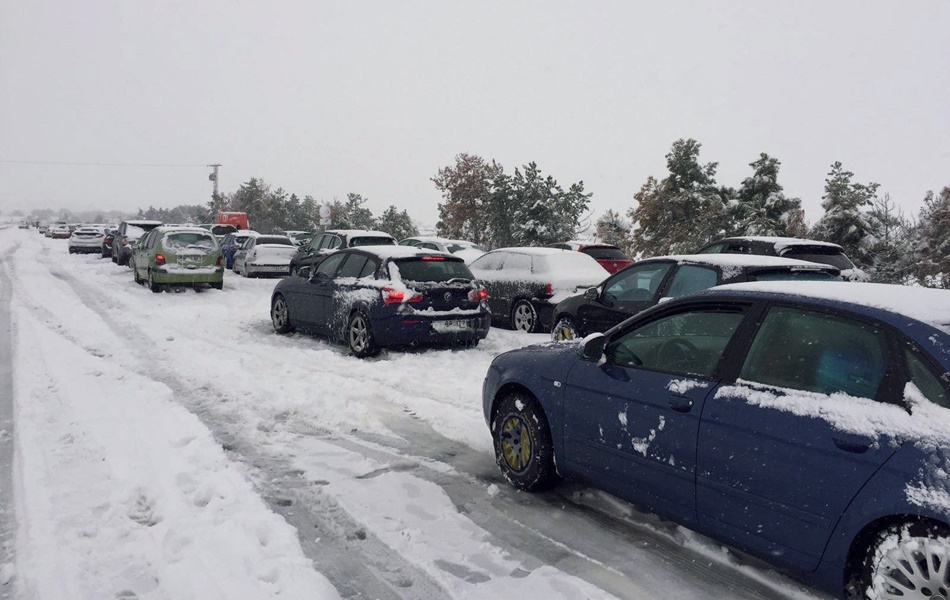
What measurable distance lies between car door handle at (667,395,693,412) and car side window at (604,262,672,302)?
15.8 ft

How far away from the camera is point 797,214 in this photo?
27.5 m

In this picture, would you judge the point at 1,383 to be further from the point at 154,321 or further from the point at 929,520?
the point at 929,520

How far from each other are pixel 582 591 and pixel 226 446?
3316 mm

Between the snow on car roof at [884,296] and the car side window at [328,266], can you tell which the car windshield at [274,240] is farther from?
the snow on car roof at [884,296]

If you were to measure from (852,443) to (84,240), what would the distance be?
40.8 m

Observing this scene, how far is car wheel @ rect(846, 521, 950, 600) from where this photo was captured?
2553 mm

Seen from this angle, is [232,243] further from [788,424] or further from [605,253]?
[788,424]

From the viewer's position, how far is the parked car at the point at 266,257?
23216mm

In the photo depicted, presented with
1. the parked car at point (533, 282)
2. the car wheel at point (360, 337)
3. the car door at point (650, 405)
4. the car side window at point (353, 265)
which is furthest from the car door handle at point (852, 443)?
the parked car at point (533, 282)

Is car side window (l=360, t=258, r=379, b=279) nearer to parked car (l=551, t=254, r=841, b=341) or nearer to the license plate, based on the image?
the license plate

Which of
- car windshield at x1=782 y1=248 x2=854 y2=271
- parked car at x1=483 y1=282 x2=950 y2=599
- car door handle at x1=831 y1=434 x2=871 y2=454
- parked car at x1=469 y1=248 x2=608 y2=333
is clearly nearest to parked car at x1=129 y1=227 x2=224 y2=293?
parked car at x1=469 y1=248 x2=608 y2=333

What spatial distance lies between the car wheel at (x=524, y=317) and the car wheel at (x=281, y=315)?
3.99m

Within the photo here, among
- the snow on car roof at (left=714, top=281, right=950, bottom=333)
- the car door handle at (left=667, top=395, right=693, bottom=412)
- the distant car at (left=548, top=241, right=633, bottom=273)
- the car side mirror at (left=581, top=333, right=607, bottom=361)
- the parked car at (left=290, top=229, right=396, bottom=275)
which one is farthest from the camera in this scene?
the distant car at (left=548, top=241, right=633, bottom=273)

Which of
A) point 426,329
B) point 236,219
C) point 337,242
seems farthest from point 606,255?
point 236,219
